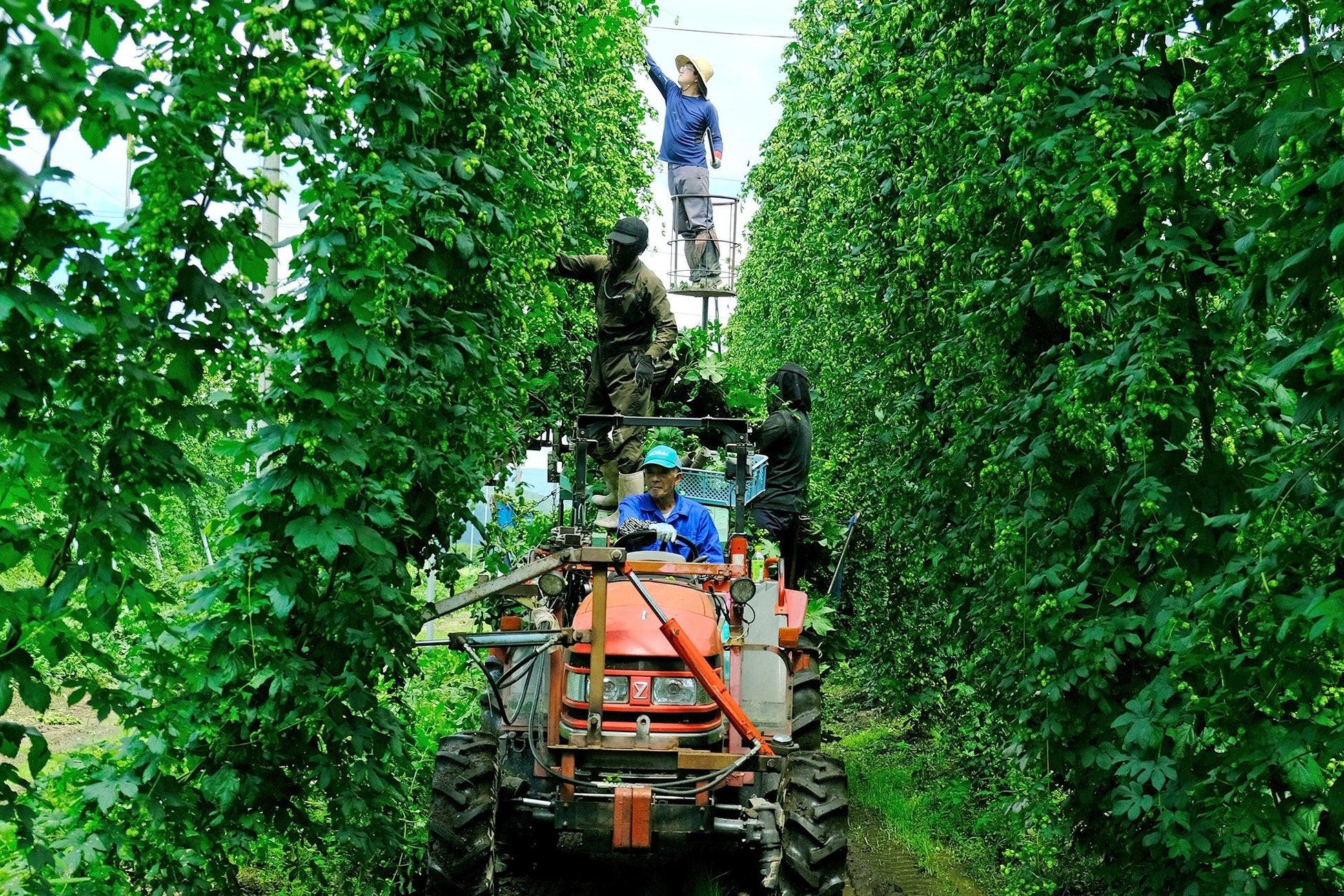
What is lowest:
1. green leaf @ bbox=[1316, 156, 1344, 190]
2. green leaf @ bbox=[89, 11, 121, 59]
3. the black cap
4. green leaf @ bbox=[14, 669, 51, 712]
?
green leaf @ bbox=[14, 669, 51, 712]

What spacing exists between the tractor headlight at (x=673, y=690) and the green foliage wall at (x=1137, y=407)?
1.45 metres

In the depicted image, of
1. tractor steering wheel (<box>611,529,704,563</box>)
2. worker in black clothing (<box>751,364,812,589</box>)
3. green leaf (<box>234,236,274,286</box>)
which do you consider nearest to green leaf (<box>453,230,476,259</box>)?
green leaf (<box>234,236,274,286</box>)

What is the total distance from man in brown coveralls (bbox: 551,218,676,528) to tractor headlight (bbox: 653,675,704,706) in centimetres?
329

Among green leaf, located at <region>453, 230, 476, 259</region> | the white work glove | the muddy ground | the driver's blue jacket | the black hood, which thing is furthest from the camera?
the black hood

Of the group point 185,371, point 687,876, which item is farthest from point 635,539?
point 185,371

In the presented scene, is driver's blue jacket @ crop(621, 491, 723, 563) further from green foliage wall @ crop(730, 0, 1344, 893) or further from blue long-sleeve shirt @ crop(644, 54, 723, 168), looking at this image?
blue long-sleeve shirt @ crop(644, 54, 723, 168)

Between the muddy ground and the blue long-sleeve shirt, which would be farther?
the blue long-sleeve shirt

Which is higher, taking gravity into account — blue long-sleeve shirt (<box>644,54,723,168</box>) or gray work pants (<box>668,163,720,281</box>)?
blue long-sleeve shirt (<box>644,54,723,168</box>)

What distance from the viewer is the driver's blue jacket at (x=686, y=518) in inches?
307

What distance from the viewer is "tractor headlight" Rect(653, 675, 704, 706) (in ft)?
20.2

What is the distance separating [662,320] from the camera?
9.78 m

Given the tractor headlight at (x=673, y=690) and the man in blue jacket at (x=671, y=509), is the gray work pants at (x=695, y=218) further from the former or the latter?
the tractor headlight at (x=673, y=690)

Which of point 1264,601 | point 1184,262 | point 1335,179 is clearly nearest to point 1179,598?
point 1264,601

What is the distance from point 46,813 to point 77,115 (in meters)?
2.48
